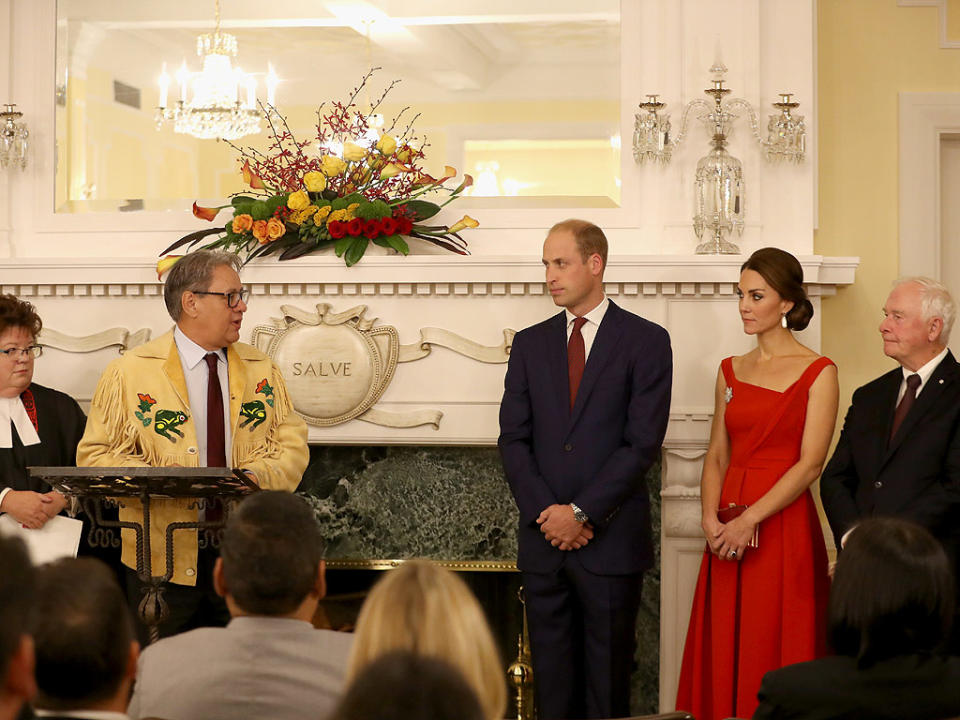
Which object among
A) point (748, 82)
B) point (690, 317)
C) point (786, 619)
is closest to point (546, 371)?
point (690, 317)

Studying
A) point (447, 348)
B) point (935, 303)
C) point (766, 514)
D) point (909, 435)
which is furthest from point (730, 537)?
point (447, 348)

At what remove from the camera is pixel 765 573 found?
11.8ft

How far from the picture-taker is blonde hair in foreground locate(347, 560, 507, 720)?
1468mm

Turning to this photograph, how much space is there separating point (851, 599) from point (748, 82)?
9.20 feet

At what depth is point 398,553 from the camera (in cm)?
433

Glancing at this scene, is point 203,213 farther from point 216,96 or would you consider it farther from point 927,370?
point 927,370

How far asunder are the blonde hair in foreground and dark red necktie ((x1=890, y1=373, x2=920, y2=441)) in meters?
2.22

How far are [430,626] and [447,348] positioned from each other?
2759 millimetres

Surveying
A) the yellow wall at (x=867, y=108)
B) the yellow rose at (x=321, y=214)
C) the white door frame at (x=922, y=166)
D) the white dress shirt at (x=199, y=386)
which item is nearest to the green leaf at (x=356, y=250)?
the yellow rose at (x=321, y=214)

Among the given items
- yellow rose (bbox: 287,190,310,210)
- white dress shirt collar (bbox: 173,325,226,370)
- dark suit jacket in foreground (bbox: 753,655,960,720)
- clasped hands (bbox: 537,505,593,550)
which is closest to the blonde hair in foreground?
dark suit jacket in foreground (bbox: 753,655,960,720)

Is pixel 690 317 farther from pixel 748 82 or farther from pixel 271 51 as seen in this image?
pixel 271 51

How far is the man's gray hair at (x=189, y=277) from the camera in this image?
334 cm

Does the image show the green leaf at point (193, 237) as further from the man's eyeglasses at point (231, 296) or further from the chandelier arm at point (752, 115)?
the chandelier arm at point (752, 115)

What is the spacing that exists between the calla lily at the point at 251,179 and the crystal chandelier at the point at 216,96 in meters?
0.39
